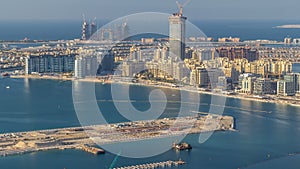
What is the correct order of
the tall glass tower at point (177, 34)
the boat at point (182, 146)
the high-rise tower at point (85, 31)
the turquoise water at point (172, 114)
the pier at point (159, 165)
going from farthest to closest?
the high-rise tower at point (85, 31)
the tall glass tower at point (177, 34)
the boat at point (182, 146)
the turquoise water at point (172, 114)
the pier at point (159, 165)

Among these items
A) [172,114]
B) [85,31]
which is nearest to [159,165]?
[172,114]

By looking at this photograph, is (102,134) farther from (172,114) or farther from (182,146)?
(172,114)

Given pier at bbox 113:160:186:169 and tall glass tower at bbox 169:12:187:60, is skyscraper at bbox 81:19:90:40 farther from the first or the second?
pier at bbox 113:160:186:169

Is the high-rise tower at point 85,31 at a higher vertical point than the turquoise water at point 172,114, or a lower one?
higher

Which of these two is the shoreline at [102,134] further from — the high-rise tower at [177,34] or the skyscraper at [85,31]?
the skyscraper at [85,31]

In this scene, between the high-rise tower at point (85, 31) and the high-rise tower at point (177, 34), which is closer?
the high-rise tower at point (177, 34)

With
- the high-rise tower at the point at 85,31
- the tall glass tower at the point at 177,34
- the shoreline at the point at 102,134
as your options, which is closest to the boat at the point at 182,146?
the shoreline at the point at 102,134

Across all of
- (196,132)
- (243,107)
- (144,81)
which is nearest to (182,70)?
(144,81)
